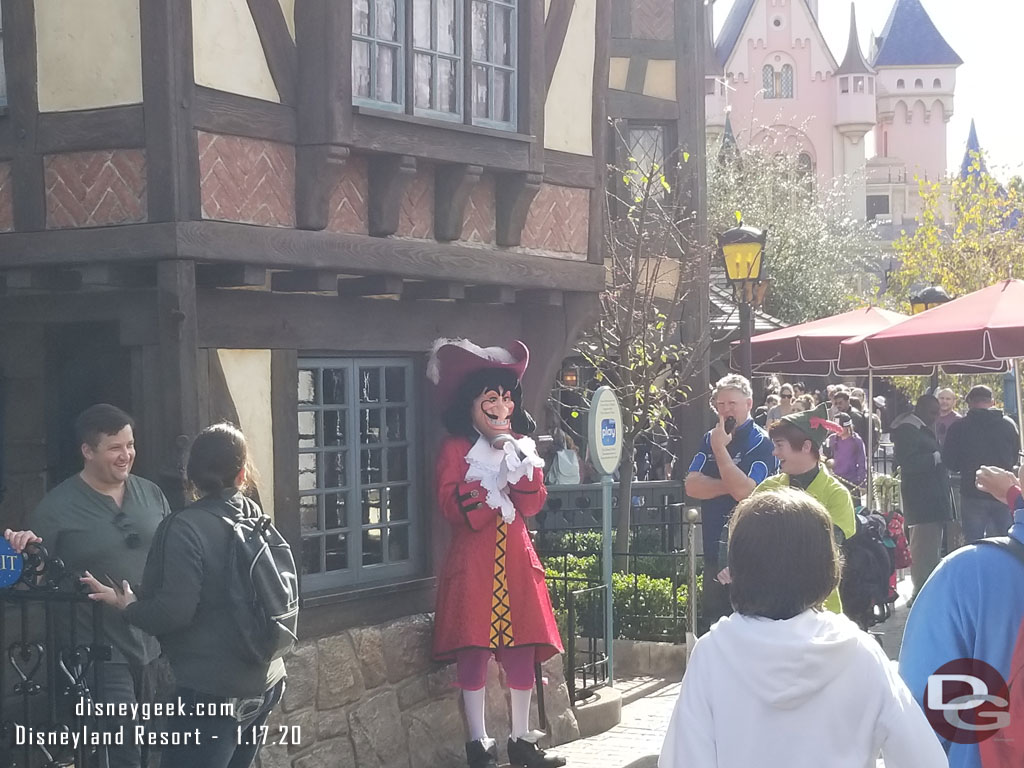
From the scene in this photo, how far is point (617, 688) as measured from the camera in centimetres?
987

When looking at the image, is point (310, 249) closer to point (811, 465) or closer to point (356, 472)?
point (356, 472)

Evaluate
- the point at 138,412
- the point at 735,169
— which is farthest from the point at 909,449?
the point at 735,169

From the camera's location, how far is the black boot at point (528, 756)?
7.62m

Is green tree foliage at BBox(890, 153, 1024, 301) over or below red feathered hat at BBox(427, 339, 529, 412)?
over

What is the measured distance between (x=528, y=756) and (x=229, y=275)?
9.38ft

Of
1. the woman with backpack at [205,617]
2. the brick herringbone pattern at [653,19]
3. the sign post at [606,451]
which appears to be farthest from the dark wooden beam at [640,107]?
the woman with backpack at [205,617]

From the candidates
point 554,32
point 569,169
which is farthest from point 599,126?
point 554,32

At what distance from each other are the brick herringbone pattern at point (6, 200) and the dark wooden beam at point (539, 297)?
3.12 meters

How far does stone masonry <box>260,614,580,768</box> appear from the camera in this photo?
716cm

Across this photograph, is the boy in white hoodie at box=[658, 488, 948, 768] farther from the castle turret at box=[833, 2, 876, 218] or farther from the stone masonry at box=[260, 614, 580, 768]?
the castle turret at box=[833, 2, 876, 218]

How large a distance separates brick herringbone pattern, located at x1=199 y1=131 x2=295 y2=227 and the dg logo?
3988 mm

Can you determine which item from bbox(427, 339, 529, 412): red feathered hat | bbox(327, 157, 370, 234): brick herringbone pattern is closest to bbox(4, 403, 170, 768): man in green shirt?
bbox(327, 157, 370, 234): brick herringbone pattern

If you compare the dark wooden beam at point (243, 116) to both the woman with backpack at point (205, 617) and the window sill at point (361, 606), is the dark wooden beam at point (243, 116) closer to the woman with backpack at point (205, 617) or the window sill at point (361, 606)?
the woman with backpack at point (205, 617)

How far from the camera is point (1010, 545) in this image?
12.1 feet
